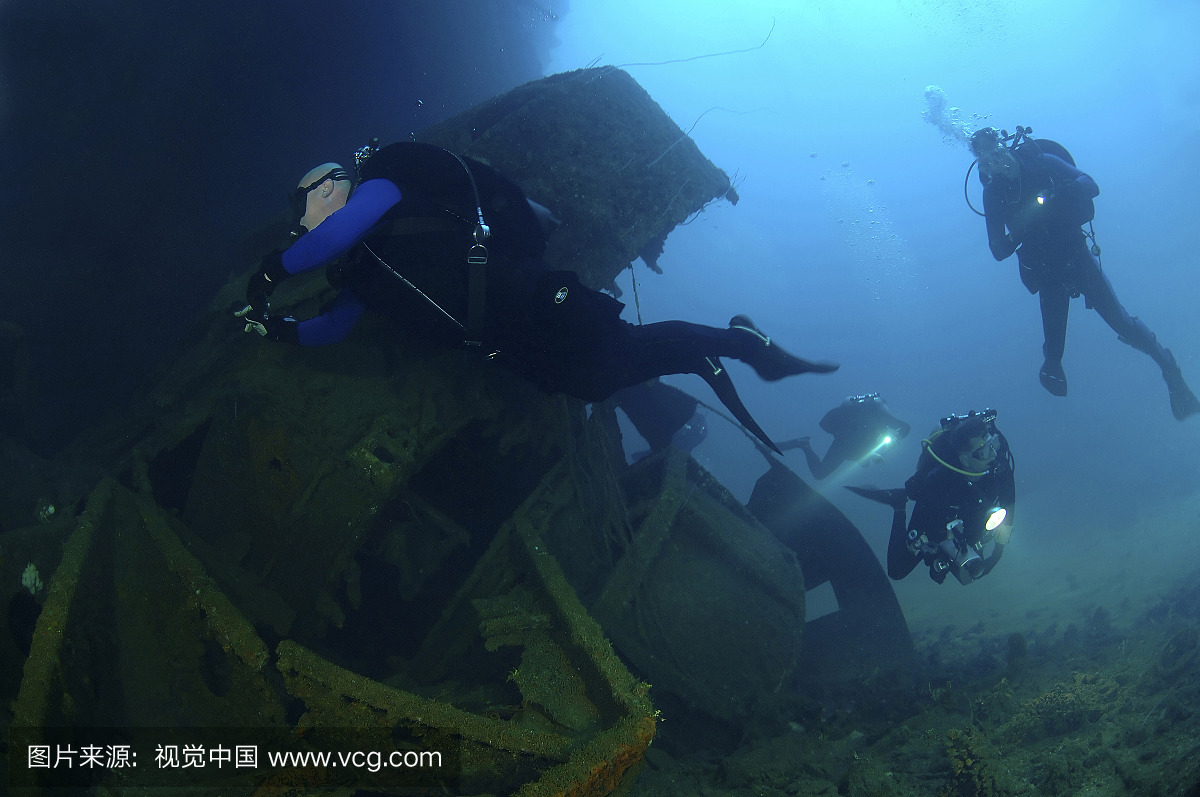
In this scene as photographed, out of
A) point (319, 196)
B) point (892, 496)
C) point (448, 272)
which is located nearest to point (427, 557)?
point (448, 272)

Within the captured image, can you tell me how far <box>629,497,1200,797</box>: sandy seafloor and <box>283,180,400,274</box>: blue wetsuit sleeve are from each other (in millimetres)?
3072

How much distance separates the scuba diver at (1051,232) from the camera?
23.5 ft

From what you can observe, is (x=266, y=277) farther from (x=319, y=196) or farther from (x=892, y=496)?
(x=892, y=496)

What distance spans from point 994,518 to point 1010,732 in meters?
2.63

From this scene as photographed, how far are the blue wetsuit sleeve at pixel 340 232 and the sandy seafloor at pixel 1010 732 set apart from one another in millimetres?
3072

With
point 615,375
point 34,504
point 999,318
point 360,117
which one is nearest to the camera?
point 34,504

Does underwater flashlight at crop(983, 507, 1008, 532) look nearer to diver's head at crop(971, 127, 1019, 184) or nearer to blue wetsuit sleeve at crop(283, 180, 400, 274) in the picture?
diver's head at crop(971, 127, 1019, 184)

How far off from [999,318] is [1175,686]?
100466 mm

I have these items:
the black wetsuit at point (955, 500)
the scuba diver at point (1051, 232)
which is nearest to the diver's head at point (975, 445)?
the black wetsuit at point (955, 500)

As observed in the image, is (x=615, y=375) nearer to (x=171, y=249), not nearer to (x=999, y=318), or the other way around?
(x=171, y=249)

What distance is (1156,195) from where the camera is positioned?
6812 cm

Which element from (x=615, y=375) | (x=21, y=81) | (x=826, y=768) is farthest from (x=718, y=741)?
(x=21, y=81)

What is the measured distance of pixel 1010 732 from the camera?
388 cm

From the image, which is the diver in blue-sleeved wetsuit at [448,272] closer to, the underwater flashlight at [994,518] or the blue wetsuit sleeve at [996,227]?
the underwater flashlight at [994,518]
